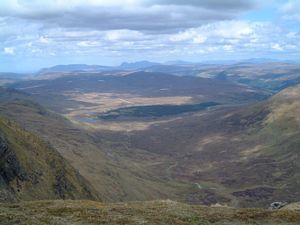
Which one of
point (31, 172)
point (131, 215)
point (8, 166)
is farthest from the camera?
point (31, 172)

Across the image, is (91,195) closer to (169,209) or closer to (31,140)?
(31,140)

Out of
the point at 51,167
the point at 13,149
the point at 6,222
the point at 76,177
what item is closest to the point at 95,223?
the point at 6,222

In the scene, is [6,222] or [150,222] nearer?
[6,222]

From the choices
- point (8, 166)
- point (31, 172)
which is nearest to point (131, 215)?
point (8, 166)

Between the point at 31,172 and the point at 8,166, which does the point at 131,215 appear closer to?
the point at 8,166

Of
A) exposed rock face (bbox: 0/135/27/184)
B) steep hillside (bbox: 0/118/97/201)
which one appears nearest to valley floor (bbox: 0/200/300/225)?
steep hillside (bbox: 0/118/97/201)

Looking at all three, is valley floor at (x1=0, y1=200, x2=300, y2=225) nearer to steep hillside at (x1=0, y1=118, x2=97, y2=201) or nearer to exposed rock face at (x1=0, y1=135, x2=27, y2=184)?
steep hillside at (x1=0, y1=118, x2=97, y2=201)
